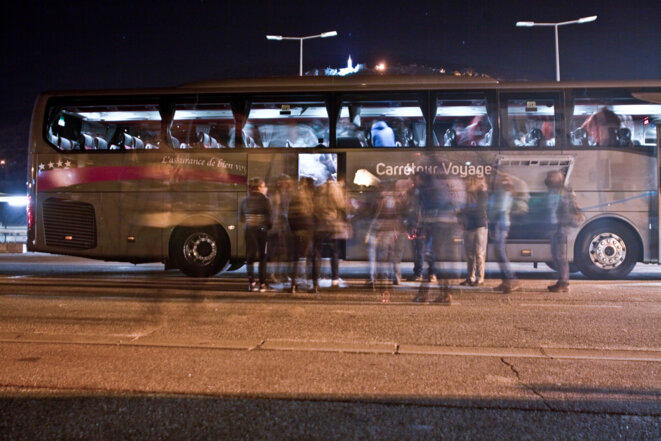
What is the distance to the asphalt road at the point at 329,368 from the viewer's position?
10.8ft

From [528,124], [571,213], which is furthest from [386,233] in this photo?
[528,124]

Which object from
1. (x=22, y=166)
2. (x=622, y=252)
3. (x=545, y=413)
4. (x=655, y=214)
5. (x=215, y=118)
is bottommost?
(x=545, y=413)

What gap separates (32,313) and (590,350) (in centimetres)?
639

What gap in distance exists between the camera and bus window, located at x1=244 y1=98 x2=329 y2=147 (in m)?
11.0

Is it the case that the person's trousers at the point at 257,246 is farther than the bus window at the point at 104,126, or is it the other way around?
the bus window at the point at 104,126

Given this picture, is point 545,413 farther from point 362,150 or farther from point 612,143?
point 612,143

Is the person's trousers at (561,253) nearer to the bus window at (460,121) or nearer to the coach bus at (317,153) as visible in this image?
the coach bus at (317,153)

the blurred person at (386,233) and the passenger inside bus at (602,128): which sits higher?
the passenger inside bus at (602,128)

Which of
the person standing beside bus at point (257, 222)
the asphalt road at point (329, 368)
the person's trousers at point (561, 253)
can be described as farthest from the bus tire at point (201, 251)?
the person's trousers at point (561, 253)

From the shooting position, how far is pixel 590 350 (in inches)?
199

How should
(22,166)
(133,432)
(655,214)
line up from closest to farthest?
1. (133,432)
2. (655,214)
3. (22,166)

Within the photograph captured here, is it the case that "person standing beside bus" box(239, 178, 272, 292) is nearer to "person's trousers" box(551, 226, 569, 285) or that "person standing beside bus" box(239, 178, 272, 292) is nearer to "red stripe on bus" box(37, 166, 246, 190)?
"red stripe on bus" box(37, 166, 246, 190)

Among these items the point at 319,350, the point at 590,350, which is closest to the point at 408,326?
the point at 319,350

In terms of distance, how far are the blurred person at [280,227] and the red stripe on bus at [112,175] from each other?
1.94m
